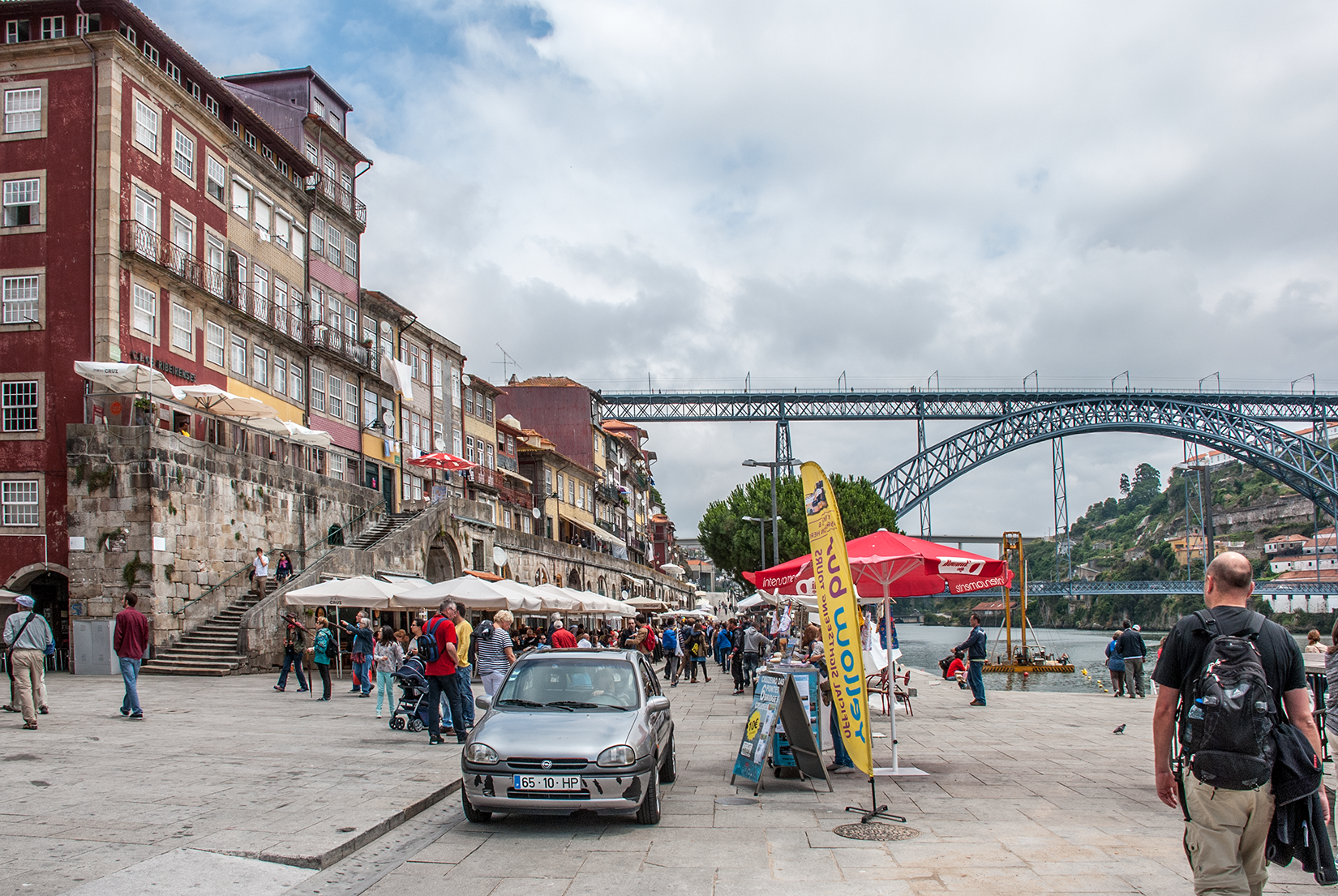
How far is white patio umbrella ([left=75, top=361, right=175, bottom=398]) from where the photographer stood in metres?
22.5

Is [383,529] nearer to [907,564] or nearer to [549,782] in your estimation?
[907,564]

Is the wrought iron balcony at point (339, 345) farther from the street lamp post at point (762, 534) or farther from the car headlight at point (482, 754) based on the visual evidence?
the car headlight at point (482, 754)

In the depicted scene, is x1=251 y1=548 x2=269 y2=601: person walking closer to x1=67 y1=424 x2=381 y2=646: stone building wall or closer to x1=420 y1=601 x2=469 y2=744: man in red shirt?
x1=67 y1=424 x2=381 y2=646: stone building wall

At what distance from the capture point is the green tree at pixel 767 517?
5875 centimetres

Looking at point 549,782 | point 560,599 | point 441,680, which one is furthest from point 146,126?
point 549,782

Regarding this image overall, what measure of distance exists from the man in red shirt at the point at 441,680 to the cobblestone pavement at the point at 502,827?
0.39 metres

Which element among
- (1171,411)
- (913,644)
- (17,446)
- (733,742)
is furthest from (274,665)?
(1171,411)

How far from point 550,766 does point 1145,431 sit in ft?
273

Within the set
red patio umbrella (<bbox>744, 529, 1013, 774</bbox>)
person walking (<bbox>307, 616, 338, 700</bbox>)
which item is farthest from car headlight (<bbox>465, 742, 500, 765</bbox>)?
person walking (<bbox>307, 616, 338, 700</bbox>)

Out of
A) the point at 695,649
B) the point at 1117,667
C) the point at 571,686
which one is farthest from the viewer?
the point at 695,649

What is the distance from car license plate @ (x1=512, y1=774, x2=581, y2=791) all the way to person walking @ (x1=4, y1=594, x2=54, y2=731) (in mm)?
8136

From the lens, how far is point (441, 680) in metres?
12.8

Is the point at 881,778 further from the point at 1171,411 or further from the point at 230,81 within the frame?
the point at 1171,411

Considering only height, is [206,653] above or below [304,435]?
below
